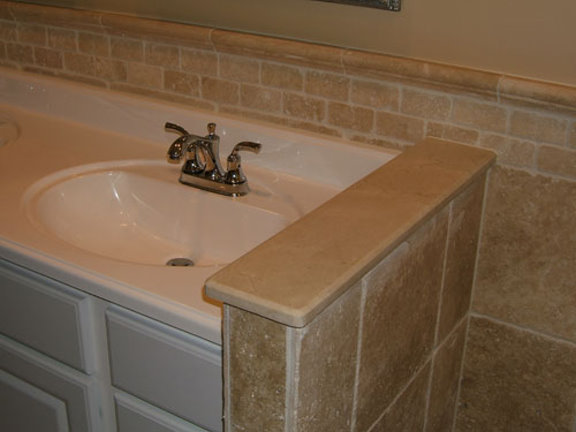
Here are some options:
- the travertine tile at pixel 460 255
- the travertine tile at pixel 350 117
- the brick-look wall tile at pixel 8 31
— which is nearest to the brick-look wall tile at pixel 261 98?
the travertine tile at pixel 350 117

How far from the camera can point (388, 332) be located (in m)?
1.07

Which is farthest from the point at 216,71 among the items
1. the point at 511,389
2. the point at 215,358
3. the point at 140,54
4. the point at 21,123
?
the point at 511,389

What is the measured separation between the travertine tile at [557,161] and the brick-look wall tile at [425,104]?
0.57 feet

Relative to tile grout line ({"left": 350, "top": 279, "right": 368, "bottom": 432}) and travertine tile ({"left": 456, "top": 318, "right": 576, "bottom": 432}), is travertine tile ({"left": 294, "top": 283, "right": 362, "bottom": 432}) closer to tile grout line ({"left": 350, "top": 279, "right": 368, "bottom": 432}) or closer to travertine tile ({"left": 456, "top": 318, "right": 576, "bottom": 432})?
tile grout line ({"left": 350, "top": 279, "right": 368, "bottom": 432})

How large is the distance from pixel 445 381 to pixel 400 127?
0.45 metres

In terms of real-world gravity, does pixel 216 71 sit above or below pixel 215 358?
above

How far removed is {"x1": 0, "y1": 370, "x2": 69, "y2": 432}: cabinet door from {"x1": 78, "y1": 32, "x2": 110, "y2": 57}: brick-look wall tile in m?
0.72

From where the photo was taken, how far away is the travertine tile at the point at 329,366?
885 millimetres

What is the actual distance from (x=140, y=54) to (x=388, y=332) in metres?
0.90

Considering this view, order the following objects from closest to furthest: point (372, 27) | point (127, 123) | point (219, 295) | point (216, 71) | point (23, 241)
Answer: point (219, 295) < point (23, 241) < point (372, 27) < point (216, 71) < point (127, 123)

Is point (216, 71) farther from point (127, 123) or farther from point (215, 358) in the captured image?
point (215, 358)

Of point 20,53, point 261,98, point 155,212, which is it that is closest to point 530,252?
point 261,98

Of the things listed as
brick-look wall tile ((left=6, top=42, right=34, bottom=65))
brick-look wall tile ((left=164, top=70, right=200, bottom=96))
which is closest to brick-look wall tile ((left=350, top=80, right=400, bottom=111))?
brick-look wall tile ((left=164, top=70, right=200, bottom=96))

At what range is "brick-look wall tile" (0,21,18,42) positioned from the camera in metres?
1.87
